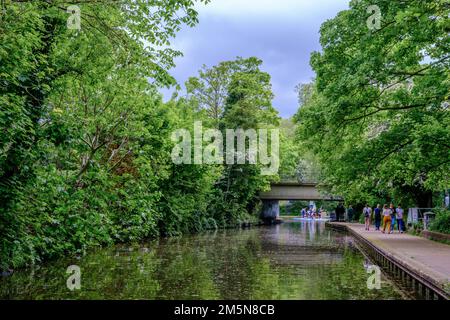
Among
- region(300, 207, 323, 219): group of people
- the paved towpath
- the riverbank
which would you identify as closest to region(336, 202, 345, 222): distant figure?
region(300, 207, 323, 219): group of people

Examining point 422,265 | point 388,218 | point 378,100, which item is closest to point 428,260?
point 422,265

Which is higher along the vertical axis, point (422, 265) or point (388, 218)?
point (388, 218)

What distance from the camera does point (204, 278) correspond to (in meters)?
12.5

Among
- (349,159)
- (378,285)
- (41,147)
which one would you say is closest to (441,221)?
(349,159)

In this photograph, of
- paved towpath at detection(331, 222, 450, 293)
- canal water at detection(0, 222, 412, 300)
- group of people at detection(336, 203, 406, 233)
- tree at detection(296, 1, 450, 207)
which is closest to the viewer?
paved towpath at detection(331, 222, 450, 293)

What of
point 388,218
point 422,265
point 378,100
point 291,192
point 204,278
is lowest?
point 204,278

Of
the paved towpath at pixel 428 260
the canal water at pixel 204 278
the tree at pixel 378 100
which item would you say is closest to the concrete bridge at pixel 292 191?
the tree at pixel 378 100

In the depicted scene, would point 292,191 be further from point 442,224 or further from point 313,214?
point 442,224

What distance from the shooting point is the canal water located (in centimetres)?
1031

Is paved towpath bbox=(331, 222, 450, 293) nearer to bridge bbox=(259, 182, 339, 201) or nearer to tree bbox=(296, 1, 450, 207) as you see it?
tree bbox=(296, 1, 450, 207)

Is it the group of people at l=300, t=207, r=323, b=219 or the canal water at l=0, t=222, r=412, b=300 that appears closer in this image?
the canal water at l=0, t=222, r=412, b=300
